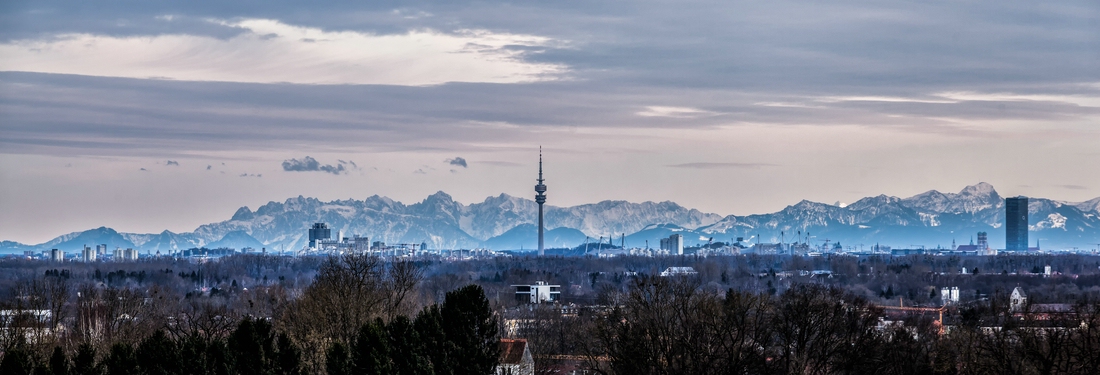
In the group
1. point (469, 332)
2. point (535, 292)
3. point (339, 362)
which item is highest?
point (469, 332)

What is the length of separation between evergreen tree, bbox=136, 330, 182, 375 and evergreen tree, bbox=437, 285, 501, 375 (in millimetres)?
7747

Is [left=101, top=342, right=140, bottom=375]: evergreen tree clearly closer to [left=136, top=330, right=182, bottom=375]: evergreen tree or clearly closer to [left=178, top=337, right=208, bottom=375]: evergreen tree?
[left=136, top=330, right=182, bottom=375]: evergreen tree

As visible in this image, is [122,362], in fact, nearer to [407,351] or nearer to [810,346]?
[407,351]

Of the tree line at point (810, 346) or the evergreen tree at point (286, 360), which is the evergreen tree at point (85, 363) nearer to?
the evergreen tree at point (286, 360)

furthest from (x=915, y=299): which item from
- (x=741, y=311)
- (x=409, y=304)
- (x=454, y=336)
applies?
(x=454, y=336)

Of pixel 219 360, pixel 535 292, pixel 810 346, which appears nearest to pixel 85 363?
pixel 219 360

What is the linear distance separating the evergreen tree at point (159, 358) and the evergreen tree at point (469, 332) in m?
7.75

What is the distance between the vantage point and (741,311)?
55.2 m

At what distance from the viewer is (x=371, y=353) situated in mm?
41344

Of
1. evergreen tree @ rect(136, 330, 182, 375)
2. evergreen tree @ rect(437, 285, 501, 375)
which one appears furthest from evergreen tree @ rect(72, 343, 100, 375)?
evergreen tree @ rect(437, 285, 501, 375)

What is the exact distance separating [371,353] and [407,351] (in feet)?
5.59

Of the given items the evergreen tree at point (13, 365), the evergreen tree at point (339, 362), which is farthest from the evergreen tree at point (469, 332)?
the evergreen tree at point (13, 365)

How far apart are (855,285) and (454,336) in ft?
527

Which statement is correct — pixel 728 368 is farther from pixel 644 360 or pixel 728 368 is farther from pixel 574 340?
pixel 574 340
